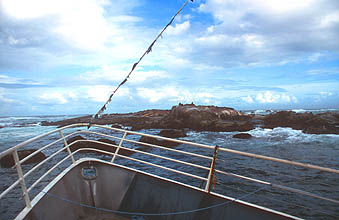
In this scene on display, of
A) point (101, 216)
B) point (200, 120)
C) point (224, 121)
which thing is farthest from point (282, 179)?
point (224, 121)

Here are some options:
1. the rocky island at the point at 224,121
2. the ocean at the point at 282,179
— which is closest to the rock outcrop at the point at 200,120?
the rocky island at the point at 224,121

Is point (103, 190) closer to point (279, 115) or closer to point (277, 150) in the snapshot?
point (277, 150)

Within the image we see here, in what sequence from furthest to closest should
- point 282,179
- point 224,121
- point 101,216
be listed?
1. point 224,121
2. point 282,179
3. point 101,216

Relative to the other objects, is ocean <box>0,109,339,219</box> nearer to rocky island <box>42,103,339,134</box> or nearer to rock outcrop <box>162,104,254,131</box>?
rocky island <box>42,103,339,134</box>

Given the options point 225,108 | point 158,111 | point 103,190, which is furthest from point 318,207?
point 158,111

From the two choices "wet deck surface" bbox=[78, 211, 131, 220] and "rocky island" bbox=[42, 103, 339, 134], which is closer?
"wet deck surface" bbox=[78, 211, 131, 220]

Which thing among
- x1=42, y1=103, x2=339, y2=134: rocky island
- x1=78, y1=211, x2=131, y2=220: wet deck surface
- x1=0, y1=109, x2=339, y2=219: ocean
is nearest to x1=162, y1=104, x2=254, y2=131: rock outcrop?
x1=42, y1=103, x2=339, y2=134: rocky island

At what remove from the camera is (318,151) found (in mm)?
15586

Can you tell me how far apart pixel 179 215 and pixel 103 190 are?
1868 millimetres

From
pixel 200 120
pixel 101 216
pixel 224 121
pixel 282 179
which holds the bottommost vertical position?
pixel 282 179

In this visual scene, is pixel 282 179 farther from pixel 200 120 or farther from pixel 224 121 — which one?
pixel 224 121

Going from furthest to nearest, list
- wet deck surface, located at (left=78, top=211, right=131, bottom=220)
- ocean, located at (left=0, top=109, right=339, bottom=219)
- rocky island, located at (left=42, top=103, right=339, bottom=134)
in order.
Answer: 1. rocky island, located at (left=42, top=103, right=339, bottom=134)
2. ocean, located at (left=0, top=109, right=339, bottom=219)
3. wet deck surface, located at (left=78, top=211, right=131, bottom=220)

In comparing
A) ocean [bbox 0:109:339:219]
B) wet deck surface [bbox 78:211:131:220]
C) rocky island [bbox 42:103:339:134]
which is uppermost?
rocky island [bbox 42:103:339:134]

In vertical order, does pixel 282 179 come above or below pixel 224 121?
below
